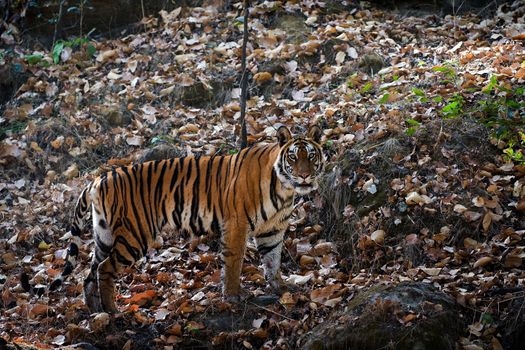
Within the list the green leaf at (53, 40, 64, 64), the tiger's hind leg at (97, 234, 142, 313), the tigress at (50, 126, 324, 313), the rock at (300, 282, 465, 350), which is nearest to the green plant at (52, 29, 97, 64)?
the green leaf at (53, 40, 64, 64)

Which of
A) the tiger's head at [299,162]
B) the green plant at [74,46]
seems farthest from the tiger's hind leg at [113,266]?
the green plant at [74,46]

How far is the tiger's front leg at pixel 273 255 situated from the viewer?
6.69 m

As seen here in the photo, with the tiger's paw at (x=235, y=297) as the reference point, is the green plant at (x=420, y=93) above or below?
above

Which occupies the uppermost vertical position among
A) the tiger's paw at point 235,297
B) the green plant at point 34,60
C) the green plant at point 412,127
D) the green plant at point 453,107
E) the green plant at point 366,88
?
the green plant at point 34,60

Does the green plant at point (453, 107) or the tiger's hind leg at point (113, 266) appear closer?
the tiger's hind leg at point (113, 266)

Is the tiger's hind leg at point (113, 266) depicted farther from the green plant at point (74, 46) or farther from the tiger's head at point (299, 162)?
the green plant at point (74, 46)

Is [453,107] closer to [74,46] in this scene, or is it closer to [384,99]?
[384,99]

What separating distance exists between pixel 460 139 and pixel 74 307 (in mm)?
4268

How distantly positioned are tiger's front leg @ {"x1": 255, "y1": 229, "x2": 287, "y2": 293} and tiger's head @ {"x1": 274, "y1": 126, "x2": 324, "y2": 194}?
1.93ft

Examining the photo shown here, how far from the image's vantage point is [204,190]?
678 cm

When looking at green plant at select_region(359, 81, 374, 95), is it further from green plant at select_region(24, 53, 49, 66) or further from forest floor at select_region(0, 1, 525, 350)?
green plant at select_region(24, 53, 49, 66)

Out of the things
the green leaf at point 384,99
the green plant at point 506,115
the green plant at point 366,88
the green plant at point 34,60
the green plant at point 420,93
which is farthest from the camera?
the green plant at point 34,60

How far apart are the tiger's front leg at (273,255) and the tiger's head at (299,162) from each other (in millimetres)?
587

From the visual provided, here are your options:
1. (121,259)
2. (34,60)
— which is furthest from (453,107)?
(34,60)
